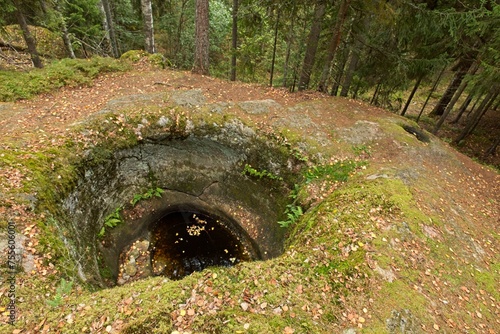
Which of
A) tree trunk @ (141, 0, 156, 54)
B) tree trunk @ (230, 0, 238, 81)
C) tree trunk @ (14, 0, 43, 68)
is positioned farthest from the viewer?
tree trunk @ (230, 0, 238, 81)

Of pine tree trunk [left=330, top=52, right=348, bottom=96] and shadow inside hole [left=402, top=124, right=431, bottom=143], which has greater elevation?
pine tree trunk [left=330, top=52, right=348, bottom=96]

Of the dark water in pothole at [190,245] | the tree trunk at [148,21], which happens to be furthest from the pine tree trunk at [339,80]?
the tree trunk at [148,21]

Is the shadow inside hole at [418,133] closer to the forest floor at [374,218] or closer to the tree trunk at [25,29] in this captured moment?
the forest floor at [374,218]

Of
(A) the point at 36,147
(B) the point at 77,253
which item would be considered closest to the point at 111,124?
(A) the point at 36,147

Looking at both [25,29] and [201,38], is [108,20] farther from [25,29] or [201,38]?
[201,38]

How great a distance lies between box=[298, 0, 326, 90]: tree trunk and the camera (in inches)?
487

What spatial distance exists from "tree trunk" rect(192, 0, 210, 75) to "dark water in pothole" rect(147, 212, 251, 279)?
814 centimetres

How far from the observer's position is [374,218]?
23.9 ft

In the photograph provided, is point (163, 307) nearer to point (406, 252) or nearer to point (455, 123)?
point (406, 252)

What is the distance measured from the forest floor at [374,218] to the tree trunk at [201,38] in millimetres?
864

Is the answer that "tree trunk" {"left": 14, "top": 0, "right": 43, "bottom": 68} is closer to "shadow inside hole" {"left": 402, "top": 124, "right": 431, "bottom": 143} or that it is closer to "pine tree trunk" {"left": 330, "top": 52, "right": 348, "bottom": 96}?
"pine tree trunk" {"left": 330, "top": 52, "right": 348, "bottom": 96}

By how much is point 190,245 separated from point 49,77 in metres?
9.73

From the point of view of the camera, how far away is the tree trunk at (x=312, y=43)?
40.6 ft

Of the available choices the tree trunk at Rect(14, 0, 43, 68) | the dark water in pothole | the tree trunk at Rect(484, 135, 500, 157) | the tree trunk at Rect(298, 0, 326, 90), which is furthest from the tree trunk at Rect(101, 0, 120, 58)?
the tree trunk at Rect(484, 135, 500, 157)
